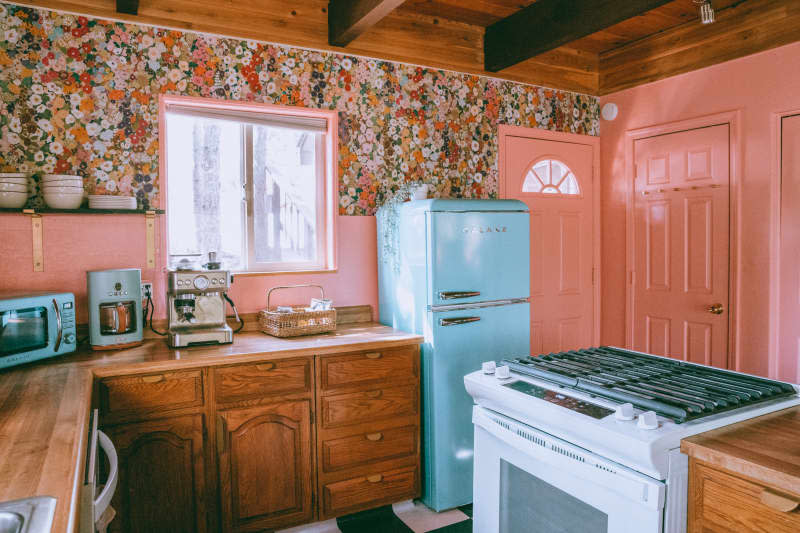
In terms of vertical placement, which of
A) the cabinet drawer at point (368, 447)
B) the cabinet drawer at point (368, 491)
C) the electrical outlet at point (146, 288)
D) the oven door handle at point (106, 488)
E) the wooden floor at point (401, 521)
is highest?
the electrical outlet at point (146, 288)

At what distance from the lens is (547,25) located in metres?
3.21

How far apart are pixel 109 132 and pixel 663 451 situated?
9.01ft

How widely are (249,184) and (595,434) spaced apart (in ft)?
8.03

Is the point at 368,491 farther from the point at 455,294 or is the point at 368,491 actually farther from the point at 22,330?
the point at 22,330

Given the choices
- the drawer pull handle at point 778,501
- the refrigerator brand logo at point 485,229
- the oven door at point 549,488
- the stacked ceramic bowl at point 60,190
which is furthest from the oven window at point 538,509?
the stacked ceramic bowl at point 60,190

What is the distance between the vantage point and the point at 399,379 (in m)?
2.74

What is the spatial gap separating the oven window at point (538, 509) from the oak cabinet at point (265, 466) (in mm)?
1095

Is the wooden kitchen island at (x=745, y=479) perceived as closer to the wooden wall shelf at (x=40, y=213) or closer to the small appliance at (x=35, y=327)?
the small appliance at (x=35, y=327)

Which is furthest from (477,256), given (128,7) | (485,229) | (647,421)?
(128,7)

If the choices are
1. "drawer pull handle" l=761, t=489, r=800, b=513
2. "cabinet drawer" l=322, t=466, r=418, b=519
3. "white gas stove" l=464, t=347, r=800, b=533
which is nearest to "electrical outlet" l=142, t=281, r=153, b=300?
"cabinet drawer" l=322, t=466, r=418, b=519

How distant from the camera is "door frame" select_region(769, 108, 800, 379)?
3203mm

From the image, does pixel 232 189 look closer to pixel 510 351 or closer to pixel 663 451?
pixel 510 351

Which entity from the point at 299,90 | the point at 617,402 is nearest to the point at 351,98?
the point at 299,90

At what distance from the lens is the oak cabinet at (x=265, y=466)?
2367mm
